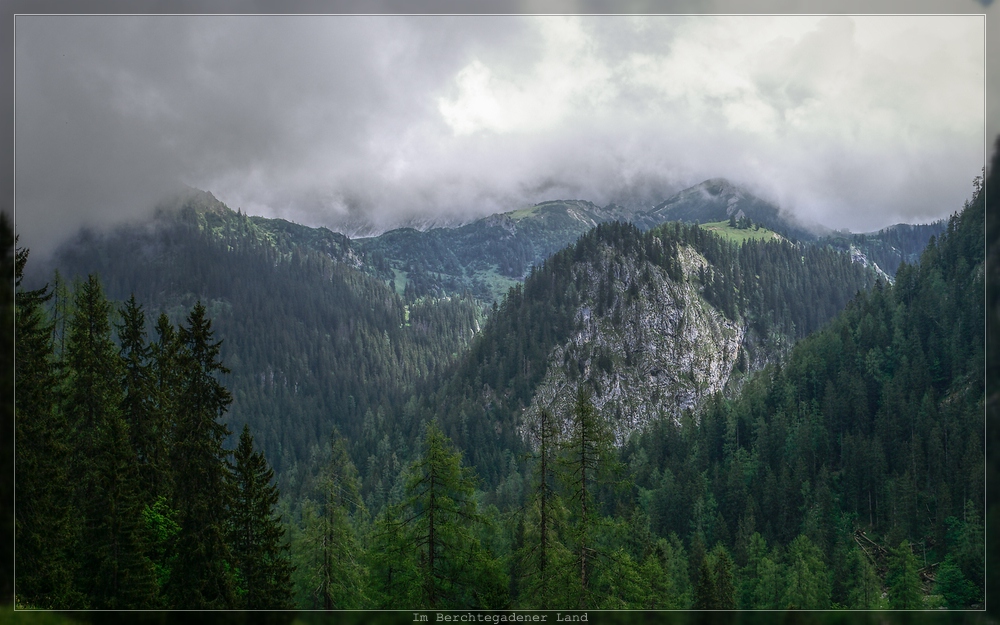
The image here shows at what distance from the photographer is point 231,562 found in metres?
30.8

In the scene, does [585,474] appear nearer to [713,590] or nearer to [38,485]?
[38,485]

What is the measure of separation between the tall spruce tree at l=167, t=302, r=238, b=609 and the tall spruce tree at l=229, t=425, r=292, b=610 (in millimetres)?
725

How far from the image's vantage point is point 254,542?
3297 centimetres

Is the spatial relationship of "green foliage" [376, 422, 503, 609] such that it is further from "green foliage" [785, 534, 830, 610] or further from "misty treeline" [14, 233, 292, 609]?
"green foliage" [785, 534, 830, 610]

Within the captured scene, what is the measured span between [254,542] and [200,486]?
4.27 m

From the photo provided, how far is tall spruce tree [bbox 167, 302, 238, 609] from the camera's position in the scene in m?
29.8

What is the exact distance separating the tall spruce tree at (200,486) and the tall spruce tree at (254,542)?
725 mm

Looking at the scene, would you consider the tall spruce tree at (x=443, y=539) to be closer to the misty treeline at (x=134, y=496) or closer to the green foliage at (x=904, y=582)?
the misty treeline at (x=134, y=496)

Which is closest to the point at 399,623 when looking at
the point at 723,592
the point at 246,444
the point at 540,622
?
the point at 540,622

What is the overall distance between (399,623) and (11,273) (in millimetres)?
19245

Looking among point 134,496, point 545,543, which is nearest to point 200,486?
point 134,496

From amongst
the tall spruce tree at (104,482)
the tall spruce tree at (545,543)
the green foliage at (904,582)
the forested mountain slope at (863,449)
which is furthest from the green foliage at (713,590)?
the tall spruce tree at (104,482)

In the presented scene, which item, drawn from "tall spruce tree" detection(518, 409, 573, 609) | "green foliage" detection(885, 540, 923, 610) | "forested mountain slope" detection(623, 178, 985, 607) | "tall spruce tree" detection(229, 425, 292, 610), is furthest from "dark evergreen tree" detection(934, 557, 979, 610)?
"tall spruce tree" detection(229, 425, 292, 610)

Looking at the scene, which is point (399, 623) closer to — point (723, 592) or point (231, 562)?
point (231, 562)
